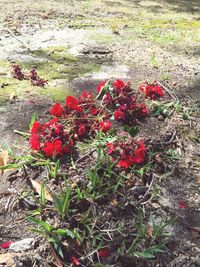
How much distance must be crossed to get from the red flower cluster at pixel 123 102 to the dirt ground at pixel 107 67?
0.52 ft

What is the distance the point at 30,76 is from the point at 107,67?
0.98m

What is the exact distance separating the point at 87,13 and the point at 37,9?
0.88 meters

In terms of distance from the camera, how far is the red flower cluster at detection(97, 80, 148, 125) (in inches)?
136

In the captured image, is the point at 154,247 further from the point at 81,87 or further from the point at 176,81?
the point at 176,81

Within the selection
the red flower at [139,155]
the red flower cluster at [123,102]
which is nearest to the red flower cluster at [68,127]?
the red flower cluster at [123,102]

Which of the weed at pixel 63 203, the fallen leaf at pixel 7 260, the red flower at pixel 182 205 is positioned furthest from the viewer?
the red flower at pixel 182 205

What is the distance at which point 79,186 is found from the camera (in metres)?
2.71

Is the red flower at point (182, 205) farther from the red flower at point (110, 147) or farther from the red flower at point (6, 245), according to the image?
the red flower at point (6, 245)

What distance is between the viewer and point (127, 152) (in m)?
2.93

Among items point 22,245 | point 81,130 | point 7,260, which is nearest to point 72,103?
point 81,130

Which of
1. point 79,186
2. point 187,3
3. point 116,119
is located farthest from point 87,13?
point 79,186

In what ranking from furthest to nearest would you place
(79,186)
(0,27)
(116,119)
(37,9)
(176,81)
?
(37,9), (0,27), (176,81), (116,119), (79,186)

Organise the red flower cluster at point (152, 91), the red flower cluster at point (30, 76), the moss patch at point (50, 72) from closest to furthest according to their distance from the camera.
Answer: the red flower cluster at point (152, 91) < the moss patch at point (50, 72) < the red flower cluster at point (30, 76)

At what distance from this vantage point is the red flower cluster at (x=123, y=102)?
11.3ft
